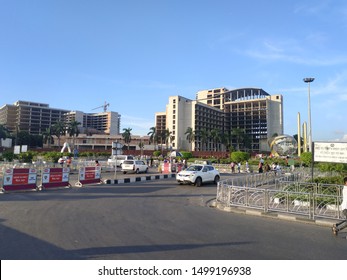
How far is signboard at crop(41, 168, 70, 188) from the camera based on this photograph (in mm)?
16331

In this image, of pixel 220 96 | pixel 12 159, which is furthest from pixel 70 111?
pixel 12 159

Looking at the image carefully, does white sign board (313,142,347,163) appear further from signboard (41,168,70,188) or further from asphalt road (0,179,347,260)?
signboard (41,168,70,188)

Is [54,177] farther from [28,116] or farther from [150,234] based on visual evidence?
[28,116]

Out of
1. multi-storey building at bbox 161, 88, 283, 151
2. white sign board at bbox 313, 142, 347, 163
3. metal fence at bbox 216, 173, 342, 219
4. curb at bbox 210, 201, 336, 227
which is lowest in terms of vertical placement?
curb at bbox 210, 201, 336, 227

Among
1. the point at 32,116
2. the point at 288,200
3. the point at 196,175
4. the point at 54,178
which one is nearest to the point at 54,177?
the point at 54,178

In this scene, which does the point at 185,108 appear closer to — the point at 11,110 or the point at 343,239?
the point at 11,110

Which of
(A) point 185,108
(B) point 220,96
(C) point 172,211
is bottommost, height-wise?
(C) point 172,211

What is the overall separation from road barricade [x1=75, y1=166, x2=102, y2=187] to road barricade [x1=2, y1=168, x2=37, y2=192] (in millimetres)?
3121

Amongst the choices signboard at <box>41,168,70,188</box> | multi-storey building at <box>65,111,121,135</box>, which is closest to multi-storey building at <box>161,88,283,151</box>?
multi-storey building at <box>65,111,121,135</box>

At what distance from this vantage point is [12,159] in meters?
36.2

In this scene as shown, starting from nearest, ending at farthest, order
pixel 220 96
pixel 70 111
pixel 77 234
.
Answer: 1. pixel 77 234
2. pixel 220 96
3. pixel 70 111

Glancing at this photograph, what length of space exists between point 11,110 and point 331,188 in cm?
16678

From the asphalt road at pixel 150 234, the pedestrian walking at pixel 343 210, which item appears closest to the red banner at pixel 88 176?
the asphalt road at pixel 150 234

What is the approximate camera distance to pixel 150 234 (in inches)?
279
